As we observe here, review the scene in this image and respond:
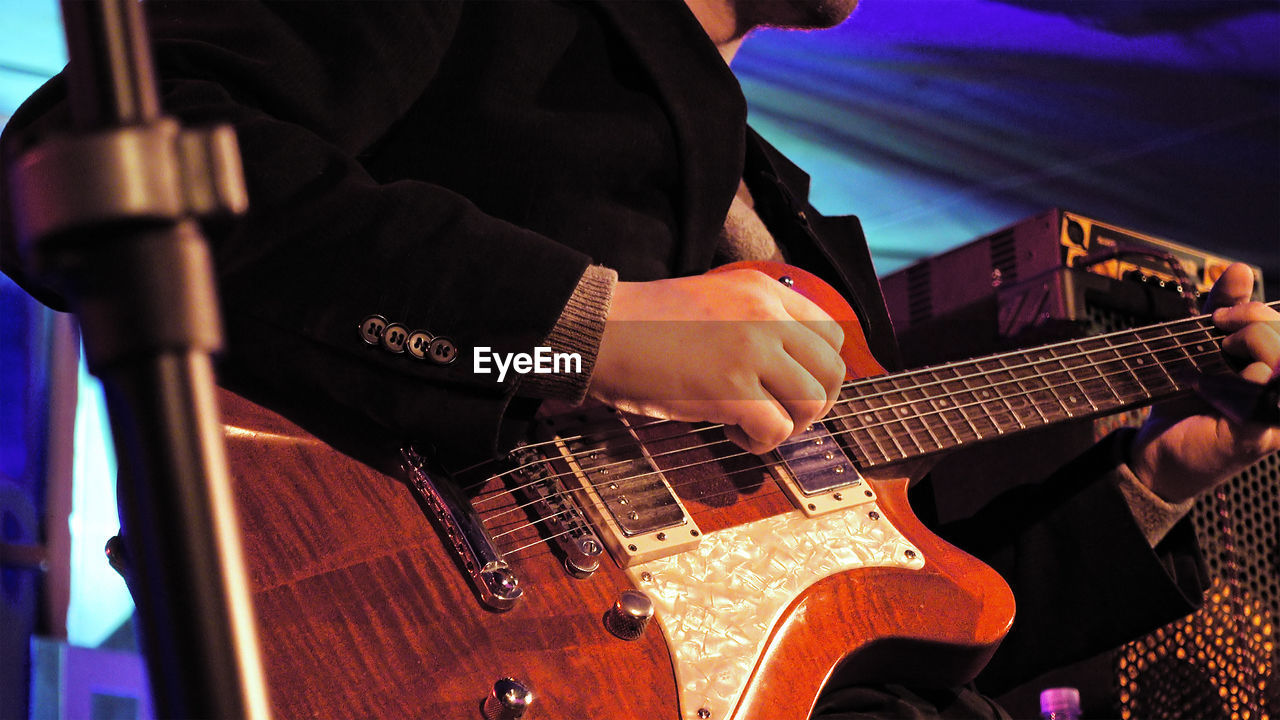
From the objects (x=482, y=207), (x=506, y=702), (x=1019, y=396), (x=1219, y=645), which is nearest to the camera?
(x=506, y=702)

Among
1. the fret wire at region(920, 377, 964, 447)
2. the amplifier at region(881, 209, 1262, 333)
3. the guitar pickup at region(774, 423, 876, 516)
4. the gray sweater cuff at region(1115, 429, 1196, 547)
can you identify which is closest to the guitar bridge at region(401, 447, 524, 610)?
the guitar pickup at region(774, 423, 876, 516)

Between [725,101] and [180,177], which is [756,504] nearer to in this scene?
[725,101]

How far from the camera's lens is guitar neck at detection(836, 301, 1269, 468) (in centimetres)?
116

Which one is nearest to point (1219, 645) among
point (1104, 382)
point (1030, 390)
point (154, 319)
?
point (1104, 382)

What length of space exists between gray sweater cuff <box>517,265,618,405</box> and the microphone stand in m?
0.46

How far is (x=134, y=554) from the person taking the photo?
14.4 inches

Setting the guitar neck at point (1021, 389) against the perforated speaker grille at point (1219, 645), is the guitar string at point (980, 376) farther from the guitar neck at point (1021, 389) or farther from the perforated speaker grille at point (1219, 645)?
the perforated speaker grille at point (1219, 645)

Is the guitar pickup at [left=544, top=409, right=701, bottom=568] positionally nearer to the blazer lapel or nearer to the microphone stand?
the blazer lapel

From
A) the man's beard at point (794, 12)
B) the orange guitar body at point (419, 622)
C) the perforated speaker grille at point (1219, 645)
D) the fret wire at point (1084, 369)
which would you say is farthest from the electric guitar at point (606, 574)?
the perforated speaker grille at point (1219, 645)

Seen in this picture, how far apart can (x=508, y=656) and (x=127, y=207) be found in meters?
0.51

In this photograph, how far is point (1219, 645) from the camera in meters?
1.63

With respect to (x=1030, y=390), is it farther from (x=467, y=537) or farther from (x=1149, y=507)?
(x=467, y=537)

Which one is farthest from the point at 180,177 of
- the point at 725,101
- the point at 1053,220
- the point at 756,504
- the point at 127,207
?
the point at 1053,220

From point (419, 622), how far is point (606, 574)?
0.18 metres
